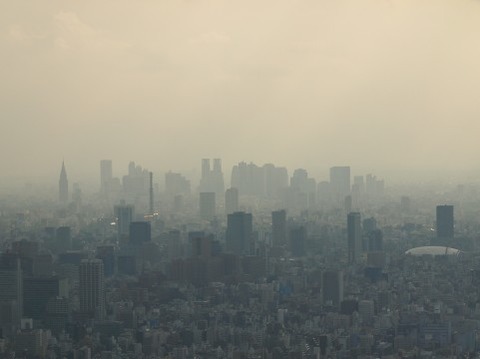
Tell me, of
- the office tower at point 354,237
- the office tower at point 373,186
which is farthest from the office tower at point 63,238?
the office tower at point 373,186

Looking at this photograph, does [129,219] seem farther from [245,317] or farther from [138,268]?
[245,317]

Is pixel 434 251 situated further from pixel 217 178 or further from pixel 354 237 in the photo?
pixel 217 178

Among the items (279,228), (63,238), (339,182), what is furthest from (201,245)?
(339,182)

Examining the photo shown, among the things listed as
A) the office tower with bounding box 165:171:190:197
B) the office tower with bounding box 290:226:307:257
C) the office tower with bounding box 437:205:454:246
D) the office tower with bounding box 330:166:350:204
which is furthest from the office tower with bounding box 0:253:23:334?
the office tower with bounding box 437:205:454:246

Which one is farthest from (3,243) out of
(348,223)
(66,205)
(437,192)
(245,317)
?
A: (437,192)

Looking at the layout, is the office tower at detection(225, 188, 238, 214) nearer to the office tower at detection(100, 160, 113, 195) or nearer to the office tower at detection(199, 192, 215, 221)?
the office tower at detection(199, 192, 215, 221)

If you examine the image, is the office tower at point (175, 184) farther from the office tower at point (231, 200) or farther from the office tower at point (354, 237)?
the office tower at point (354, 237)
